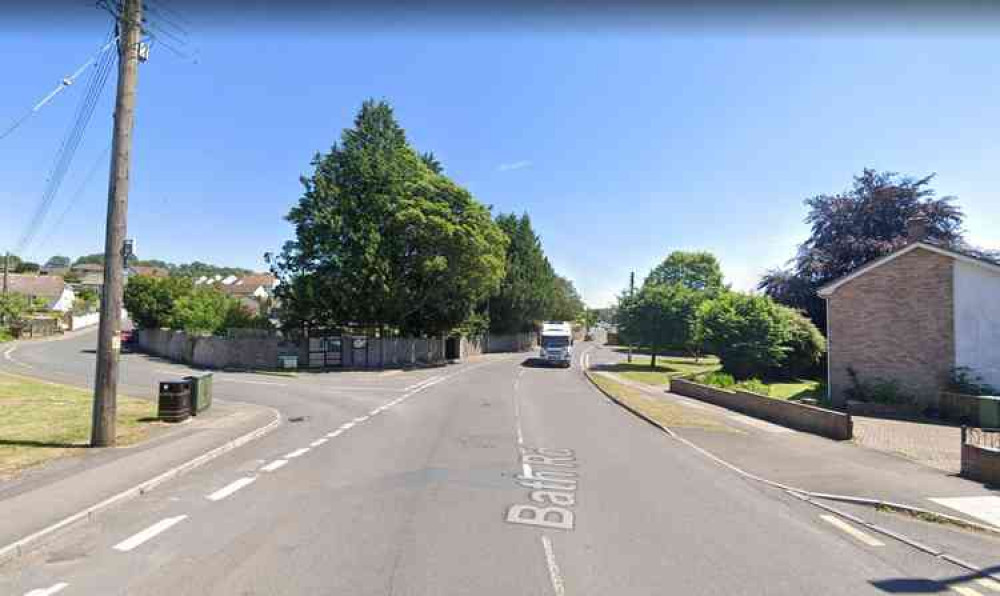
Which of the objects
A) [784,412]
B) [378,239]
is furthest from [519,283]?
[784,412]

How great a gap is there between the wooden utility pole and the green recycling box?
3.82 metres

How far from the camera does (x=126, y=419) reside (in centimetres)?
1400

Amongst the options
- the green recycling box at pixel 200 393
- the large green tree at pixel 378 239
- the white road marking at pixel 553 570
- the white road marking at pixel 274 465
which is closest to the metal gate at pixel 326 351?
the large green tree at pixel 378 239

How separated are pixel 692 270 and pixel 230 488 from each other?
8467 cm

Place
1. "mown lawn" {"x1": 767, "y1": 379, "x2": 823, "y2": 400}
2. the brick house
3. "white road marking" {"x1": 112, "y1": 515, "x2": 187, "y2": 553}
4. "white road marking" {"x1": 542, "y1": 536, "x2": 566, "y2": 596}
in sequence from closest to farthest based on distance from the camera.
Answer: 1. "white road marking" {"x1": 542, "y1": 536, "x2": 566, "y2": 596}
2. "white road marking" {"x1": 112, "y1": 515, "x2": 187, "y2": 553}
3. the brick house
4. "mown lawn" {"x1": 767, "y1": 379, "x2": 823, "y2": 400}

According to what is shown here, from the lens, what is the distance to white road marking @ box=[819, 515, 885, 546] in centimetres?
652

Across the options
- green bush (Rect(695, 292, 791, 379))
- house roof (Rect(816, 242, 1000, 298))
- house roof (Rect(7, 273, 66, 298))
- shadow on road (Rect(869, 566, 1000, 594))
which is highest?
house roof (Rect(7, 273, 66, 298))

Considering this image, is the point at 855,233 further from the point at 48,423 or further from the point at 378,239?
the point at 48,423

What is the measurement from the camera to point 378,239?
35.2 m

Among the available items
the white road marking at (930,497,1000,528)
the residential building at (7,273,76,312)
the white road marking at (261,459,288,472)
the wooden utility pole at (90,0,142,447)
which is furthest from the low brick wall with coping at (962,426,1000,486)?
the residential building at (7,273,76,312)

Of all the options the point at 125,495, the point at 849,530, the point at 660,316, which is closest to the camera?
the point at 849,530

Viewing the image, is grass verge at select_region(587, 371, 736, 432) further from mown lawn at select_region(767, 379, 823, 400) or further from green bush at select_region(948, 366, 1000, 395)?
green bush at select_region(948, 366, 1000, 395)

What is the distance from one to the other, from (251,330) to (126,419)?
23.7m

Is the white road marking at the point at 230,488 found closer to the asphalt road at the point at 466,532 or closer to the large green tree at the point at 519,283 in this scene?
the asphalt road at the point at 466,532
